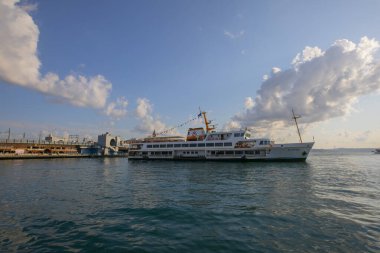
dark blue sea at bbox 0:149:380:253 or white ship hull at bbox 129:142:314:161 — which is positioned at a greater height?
white ship hull at bbox 129:142:314:161

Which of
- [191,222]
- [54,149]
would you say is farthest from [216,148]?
[54,149]

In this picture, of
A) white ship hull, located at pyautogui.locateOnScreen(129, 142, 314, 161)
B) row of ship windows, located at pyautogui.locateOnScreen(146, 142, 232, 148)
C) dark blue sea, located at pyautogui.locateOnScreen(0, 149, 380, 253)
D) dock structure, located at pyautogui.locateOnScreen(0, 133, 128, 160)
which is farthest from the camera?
dock structure, located at pyautogui.locateOnScreen(0, 133, 128, 160)

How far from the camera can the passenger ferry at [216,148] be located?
51.2 metres

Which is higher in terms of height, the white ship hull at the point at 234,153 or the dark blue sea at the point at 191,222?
the white ship hull at the point at 234,153

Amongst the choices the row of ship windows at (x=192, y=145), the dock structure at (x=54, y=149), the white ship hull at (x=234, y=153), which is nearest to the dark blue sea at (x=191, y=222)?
the white ship hull at (x=234, y=153)

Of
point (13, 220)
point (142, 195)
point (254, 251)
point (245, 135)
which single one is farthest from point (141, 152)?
point (254, 251)

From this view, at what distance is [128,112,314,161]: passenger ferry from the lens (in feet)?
168

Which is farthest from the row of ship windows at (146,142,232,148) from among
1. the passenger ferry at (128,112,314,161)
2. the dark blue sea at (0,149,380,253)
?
the dark blue sea at (0,149,380,253)

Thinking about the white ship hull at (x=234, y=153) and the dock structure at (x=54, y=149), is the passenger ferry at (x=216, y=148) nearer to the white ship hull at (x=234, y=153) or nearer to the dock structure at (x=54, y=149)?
the white ship hull at (x=234, y=153)

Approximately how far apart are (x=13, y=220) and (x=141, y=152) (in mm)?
61967

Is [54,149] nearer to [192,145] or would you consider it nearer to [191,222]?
[192,145]

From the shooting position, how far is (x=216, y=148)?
5953cm

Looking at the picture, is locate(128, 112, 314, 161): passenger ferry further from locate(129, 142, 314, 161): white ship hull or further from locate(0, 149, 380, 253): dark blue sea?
locate(0, 149, 380, 253): dark blue sea

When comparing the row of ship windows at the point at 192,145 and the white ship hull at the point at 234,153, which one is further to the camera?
the row of ship windows at the point at 192,145
